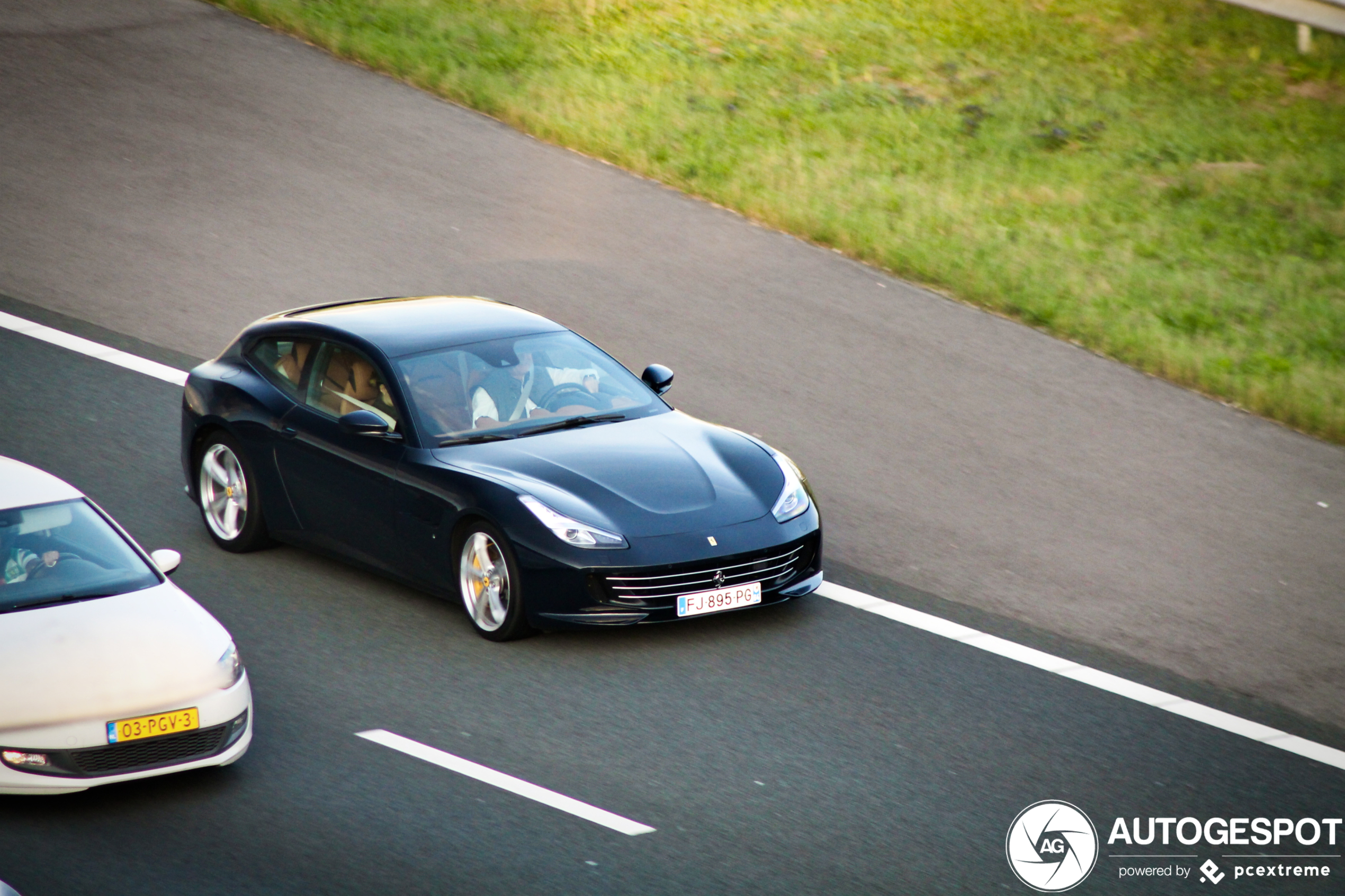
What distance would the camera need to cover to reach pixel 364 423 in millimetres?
9781

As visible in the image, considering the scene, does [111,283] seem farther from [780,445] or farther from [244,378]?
[780,445]

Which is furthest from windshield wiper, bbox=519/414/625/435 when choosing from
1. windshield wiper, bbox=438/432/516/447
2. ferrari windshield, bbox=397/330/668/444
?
windshield wiper, bbox=438/432/516/447

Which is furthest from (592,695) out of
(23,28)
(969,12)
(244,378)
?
(969,12)

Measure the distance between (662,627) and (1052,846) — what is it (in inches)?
114

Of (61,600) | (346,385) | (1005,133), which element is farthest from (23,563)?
(1005,133)

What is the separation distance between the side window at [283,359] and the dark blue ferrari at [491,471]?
12 mm

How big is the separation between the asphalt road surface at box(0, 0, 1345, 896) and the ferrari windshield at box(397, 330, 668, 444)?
1107 millimetres

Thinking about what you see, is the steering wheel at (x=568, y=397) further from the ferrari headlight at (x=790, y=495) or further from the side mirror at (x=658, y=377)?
the ferrari headlight at (x=790, y=495)

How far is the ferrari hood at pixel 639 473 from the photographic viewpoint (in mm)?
9352

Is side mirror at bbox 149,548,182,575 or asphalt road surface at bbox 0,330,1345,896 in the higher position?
side mirror at bbox 149,548,182,575

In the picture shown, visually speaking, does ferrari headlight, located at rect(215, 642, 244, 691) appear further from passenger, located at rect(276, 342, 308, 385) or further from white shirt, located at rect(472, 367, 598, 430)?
passenger, located at rect(276, 342, 308, 385)

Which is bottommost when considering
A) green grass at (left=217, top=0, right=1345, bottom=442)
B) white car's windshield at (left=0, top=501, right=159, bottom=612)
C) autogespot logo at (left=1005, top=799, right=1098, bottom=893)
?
autogespot logo at (left=1005, top=799, right=1098, bottom=893)

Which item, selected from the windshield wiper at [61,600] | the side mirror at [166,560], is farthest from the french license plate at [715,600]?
the windshield wiper at [61,600]

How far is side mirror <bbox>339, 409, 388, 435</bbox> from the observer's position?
979 centimetres
